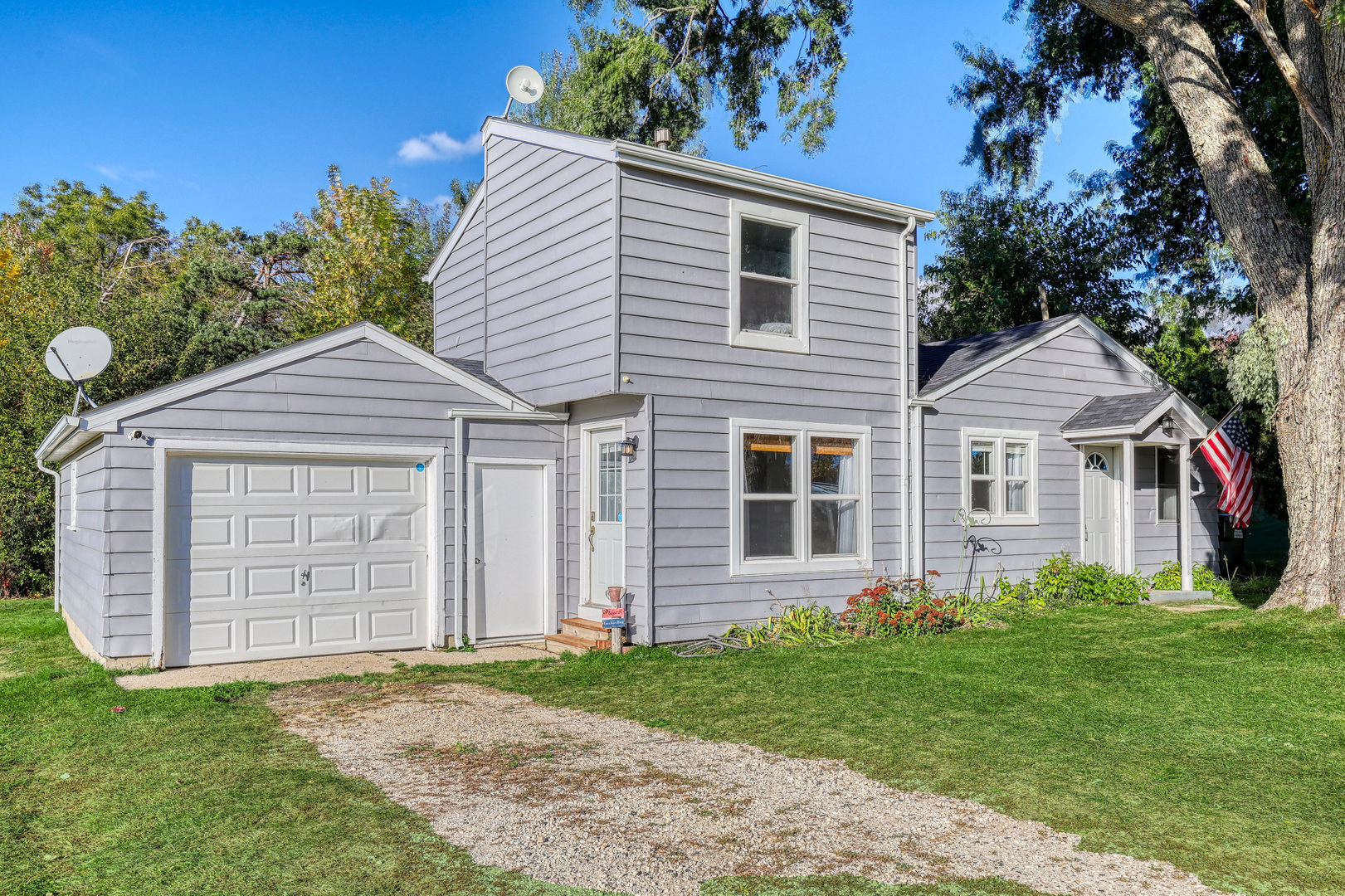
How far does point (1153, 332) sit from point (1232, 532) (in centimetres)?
659

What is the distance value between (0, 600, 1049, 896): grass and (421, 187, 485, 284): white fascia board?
771cm

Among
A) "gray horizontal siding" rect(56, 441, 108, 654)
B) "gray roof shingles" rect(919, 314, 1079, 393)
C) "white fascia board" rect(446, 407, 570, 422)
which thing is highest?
"gray roof shingles" rect(919, 314, 1079, 393)

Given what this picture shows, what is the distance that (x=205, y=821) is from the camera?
439 cm

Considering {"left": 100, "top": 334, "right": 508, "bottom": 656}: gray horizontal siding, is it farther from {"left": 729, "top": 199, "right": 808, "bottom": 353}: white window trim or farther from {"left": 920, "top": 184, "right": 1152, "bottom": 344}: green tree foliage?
{"left": 920, "top": 184, "right": 1152, "bottom": 344}: green tree foliage

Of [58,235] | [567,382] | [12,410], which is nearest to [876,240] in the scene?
[567,382]

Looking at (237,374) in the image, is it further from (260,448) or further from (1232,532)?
(1232,532)

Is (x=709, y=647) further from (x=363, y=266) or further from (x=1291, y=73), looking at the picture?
(x=363, y=266)

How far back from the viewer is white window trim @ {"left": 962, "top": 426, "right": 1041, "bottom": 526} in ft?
39.3

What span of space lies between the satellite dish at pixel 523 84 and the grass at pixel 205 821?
7.96 m

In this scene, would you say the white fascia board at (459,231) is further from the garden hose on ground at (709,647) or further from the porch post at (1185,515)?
the porch post at (1185,515)

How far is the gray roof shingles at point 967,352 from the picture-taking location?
1224 centimetres

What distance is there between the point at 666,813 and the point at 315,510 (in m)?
6.01

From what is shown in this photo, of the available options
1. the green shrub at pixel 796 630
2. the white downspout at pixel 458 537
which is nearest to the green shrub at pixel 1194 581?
the green shrub at pixel 796 630

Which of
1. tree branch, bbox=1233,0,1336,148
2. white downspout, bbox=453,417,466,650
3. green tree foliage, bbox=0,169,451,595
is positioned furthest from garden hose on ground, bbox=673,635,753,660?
green tree foliage, bbox=0,169,451,595
